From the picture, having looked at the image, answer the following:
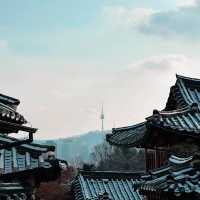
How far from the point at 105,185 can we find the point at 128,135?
29.0ft

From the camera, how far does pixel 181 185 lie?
9.40m

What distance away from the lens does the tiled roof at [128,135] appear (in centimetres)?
1600

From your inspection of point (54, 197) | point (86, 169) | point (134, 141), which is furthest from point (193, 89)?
point (54, 197)

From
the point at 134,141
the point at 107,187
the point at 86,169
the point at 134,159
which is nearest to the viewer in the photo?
the point at 134,141

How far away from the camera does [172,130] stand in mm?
12352

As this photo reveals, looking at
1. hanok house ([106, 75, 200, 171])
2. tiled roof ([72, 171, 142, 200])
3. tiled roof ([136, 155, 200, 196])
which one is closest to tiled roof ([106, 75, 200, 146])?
hanok house ([106, 75, 200, 171])

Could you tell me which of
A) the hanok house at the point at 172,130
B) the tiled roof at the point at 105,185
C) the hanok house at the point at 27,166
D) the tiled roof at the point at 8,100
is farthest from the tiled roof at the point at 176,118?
the tiled roof at the point at 105,185

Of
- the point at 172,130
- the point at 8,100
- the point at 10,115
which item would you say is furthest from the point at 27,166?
the point at 10,115

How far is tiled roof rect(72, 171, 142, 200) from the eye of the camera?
24.7m

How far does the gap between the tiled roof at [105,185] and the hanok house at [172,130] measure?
247 inches

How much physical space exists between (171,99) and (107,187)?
32.8 ft

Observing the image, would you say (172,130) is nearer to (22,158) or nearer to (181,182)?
(181,182)

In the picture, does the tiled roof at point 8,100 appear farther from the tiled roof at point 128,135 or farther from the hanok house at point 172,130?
the tiled roof at point 128,135

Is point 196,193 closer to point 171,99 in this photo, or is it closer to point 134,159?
point 171,99
